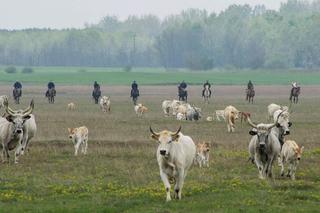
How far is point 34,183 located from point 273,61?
503ft

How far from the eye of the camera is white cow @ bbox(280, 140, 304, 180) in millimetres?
23391

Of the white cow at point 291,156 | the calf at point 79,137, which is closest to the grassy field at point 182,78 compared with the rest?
the calf at point 79,137

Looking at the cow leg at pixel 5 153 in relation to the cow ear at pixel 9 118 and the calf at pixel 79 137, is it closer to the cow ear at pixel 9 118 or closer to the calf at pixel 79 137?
the cow ear at pixel 9 118

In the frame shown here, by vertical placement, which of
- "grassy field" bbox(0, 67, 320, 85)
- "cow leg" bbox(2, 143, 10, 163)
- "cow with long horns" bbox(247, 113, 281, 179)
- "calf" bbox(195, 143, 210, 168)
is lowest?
Result: "grassy field" bbox(0, 67, 320, 85)

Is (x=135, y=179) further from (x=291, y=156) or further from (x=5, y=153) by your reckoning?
(x=5, y=153)

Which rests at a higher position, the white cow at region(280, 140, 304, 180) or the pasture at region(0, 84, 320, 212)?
the white cow at region(280, 140, 304, 180)

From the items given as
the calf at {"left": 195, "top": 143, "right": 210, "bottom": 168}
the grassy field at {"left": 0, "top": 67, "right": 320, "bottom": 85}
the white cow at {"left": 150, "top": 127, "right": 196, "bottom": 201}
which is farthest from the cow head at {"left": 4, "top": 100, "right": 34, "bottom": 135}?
the grassy field at {"left": 0, "top": 67, "right": 320, "bottom": 85}

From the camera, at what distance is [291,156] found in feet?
77.3

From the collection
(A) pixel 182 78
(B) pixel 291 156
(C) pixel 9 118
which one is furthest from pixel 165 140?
(A) pixel 182 78

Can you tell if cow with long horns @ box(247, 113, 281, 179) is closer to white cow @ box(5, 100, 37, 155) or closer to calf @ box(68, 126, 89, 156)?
calf @ box(68, 126, 89, 156)

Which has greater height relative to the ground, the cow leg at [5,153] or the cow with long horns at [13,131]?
the cow with long horns at [13,131]

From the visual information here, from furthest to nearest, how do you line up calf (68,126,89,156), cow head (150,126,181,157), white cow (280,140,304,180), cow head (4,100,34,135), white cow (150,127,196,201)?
calf (68,126,89,156) < cow head (4,100,34,135) < white cow (280,140,304,180) < white cow (150,127,196,201) < cow head (150,126,181,157)

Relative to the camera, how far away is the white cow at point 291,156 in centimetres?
2339

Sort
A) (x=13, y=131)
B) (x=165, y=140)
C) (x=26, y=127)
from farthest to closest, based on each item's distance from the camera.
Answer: (x=26, y=127), (x=13, y=131), (x=165, y=140)
